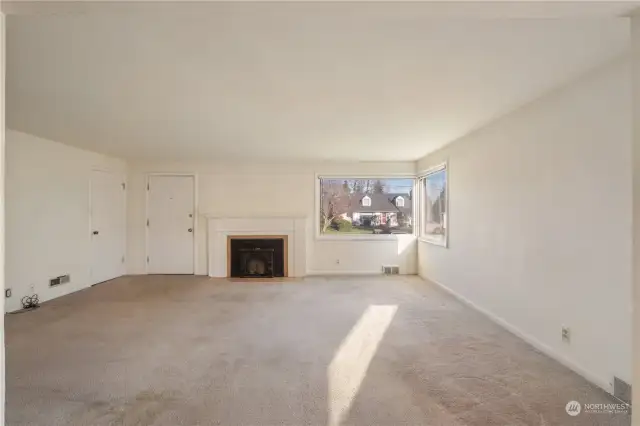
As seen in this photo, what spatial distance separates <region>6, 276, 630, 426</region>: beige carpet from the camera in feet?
6.78

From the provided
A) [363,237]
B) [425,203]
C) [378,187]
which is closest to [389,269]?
[363,237]

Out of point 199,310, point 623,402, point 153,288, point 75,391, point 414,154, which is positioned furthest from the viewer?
point 414,154

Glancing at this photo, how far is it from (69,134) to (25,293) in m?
1.98

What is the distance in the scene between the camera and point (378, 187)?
6691 millimetres

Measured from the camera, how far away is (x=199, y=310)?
4254mm

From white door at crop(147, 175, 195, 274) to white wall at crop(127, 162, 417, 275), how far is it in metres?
0.16

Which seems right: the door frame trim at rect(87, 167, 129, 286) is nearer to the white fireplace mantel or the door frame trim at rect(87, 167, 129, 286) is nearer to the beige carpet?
the beige carpet

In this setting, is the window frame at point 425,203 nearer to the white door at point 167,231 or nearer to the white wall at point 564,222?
the white wall at point 564,222

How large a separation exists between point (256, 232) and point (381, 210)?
234 cm

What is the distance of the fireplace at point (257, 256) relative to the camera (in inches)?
255

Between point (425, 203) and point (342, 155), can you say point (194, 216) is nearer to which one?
point (342, 155)

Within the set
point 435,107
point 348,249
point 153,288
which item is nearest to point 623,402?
point 435,107

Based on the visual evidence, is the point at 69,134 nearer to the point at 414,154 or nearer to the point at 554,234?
the point at 414,154

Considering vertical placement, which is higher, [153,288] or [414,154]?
[414,154]
